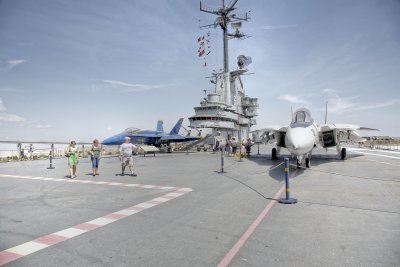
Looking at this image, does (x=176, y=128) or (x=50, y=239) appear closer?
(x=50, y=239)

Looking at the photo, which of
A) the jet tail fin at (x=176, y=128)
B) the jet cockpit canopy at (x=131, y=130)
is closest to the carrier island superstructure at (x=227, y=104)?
the jet tail fin at (x=176, y=128)

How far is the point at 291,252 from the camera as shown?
4289 mm

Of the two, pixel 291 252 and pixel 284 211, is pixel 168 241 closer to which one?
pixel 291 252

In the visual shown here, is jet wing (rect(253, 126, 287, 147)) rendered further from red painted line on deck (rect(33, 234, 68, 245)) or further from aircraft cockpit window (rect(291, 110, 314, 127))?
red painted line on deck (rect(33, 234, 68, 245))

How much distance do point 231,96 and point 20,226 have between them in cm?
5608

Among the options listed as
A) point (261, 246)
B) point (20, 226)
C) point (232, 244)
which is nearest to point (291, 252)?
point (261, 246)

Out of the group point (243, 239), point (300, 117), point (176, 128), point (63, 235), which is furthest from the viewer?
point (176, 128)

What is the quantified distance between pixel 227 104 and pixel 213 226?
156 feet

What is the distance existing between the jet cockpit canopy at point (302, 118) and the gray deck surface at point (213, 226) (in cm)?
520

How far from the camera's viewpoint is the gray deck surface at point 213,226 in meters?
4.10

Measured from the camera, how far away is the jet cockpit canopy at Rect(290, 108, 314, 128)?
579 inches

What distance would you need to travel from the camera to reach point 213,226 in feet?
18.4

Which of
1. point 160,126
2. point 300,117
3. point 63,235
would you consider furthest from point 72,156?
point 160,126

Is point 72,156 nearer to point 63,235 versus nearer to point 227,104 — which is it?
point 63,235
